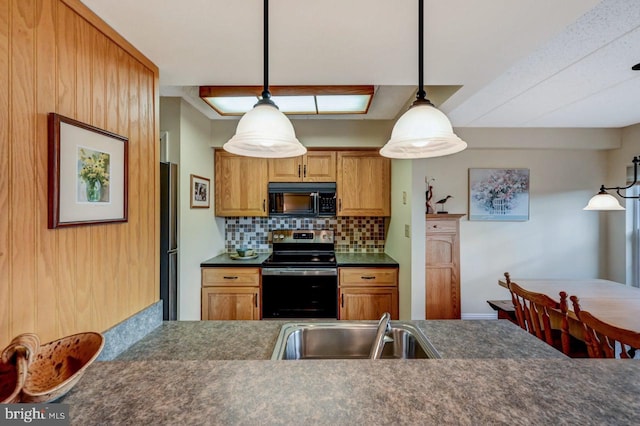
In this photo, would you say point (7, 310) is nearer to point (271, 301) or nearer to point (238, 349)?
point (238, 349)

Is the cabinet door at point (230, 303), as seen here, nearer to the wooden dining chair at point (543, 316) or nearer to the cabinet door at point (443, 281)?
the cabinet door at point (443, 281)

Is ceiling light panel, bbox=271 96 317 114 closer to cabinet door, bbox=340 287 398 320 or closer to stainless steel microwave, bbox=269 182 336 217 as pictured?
stainless steel microwave, bbox=269 182 336 217

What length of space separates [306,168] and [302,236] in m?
0.83

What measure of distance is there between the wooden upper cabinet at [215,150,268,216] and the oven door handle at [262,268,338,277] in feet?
2.23

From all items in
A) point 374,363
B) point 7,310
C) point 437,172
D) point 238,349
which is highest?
point 437,172

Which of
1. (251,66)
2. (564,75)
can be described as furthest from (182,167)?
(564,75)

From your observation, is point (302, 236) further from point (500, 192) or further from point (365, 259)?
point (500, 192)

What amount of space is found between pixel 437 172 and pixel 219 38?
313 cm

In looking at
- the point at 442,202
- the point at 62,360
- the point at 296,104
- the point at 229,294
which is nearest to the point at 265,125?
the point at 62,360

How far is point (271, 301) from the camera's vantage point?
2.94 metres

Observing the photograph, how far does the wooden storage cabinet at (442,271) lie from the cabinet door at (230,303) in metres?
1.89

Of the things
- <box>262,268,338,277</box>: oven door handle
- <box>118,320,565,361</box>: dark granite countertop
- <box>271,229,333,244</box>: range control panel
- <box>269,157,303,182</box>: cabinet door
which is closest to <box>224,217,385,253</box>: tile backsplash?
<box>271,229,333,244</box>: range control panel

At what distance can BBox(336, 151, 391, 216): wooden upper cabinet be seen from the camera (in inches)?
130

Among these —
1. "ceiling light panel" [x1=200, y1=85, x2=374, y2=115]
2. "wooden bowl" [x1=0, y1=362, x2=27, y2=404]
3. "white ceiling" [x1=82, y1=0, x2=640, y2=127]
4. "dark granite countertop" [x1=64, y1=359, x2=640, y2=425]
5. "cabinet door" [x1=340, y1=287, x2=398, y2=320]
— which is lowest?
"cabinet door" [x1=340, y1=287, x2=398, y2=320]
